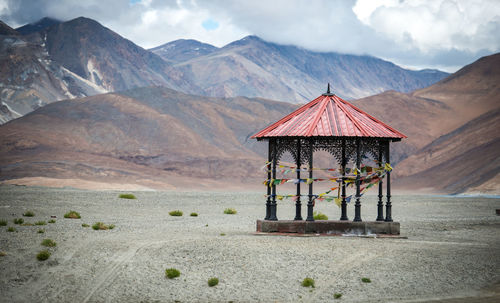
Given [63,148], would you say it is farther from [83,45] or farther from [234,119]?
[83,45]

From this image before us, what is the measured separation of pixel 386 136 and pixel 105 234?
875cm

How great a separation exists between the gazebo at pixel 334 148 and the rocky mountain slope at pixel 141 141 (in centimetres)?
4294

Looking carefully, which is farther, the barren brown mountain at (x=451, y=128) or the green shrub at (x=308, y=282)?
the barren brown mountain at (x=451, y=128)

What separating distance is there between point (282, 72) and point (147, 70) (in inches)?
1764

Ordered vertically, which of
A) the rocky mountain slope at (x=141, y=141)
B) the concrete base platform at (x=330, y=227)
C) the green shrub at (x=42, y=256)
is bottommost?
the green shrub at (x=42, y=256)

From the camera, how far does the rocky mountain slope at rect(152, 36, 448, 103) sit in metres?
150

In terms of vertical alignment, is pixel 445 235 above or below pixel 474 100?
below

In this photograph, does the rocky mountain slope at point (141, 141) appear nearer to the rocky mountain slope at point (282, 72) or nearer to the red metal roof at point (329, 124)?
the red metal roof at point (329, 124)

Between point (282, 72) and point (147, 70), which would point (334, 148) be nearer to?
point (147, 70)

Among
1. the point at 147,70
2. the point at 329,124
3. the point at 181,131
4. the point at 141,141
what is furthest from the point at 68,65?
the point at 329,124

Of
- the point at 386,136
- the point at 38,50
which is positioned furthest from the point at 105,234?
the point at 38,50

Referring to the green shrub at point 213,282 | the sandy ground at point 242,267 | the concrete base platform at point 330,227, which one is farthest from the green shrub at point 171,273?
the concrete base platform at point 330,227

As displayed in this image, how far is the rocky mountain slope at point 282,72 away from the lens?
150 meters

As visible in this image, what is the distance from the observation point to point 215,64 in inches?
6324
